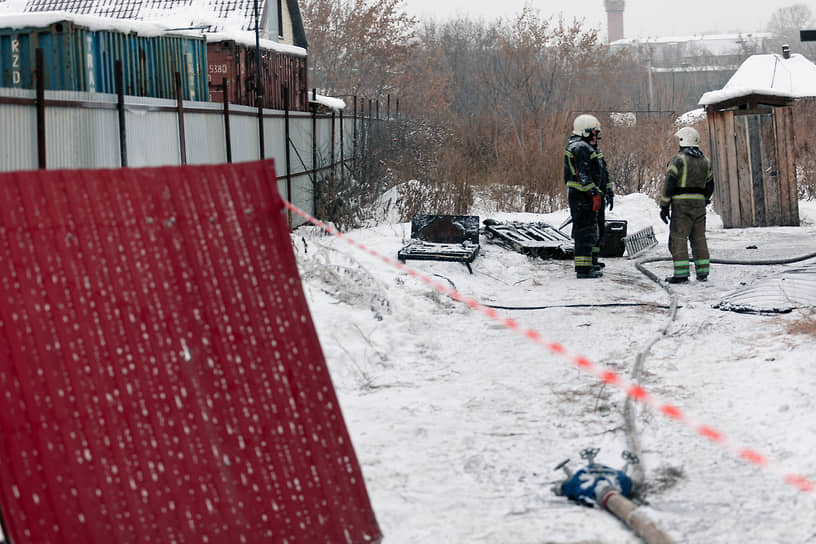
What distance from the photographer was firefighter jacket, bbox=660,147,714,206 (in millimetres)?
10406

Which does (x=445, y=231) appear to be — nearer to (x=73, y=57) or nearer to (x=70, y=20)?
(x=73, y=57)

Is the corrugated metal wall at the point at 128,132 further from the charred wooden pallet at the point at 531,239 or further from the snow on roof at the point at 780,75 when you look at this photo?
the snow on roof at the point at 780,75

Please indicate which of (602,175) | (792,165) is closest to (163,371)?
(602,175)

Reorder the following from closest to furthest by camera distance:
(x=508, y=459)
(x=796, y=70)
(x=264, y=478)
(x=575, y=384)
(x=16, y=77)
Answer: (x=264, y=478) < (x=508, y=459) < (x=575, y=384) < (x=16, y=77) < (x=796, y=70)

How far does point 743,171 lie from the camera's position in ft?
53.6

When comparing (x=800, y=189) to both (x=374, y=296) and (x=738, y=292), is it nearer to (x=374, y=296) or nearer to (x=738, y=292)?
(x=738, y=292)

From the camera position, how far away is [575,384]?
6285mm

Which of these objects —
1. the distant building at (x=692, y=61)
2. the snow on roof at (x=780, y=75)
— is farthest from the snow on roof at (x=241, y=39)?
the distant building at (x=692, y=61)

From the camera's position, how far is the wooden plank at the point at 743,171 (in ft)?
53.3

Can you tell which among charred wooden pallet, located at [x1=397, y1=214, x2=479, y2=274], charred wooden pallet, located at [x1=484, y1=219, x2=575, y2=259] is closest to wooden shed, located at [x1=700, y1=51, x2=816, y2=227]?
charred wooden pallet, located at [x1=484, y1=219, x2=575, y2=259]

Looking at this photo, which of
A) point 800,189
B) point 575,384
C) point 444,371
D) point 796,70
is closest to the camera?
point 575,384

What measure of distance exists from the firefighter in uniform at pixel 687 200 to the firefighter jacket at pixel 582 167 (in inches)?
30.8

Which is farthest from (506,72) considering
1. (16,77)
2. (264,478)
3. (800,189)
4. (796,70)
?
(264,478)

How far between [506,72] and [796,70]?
8596 mm
